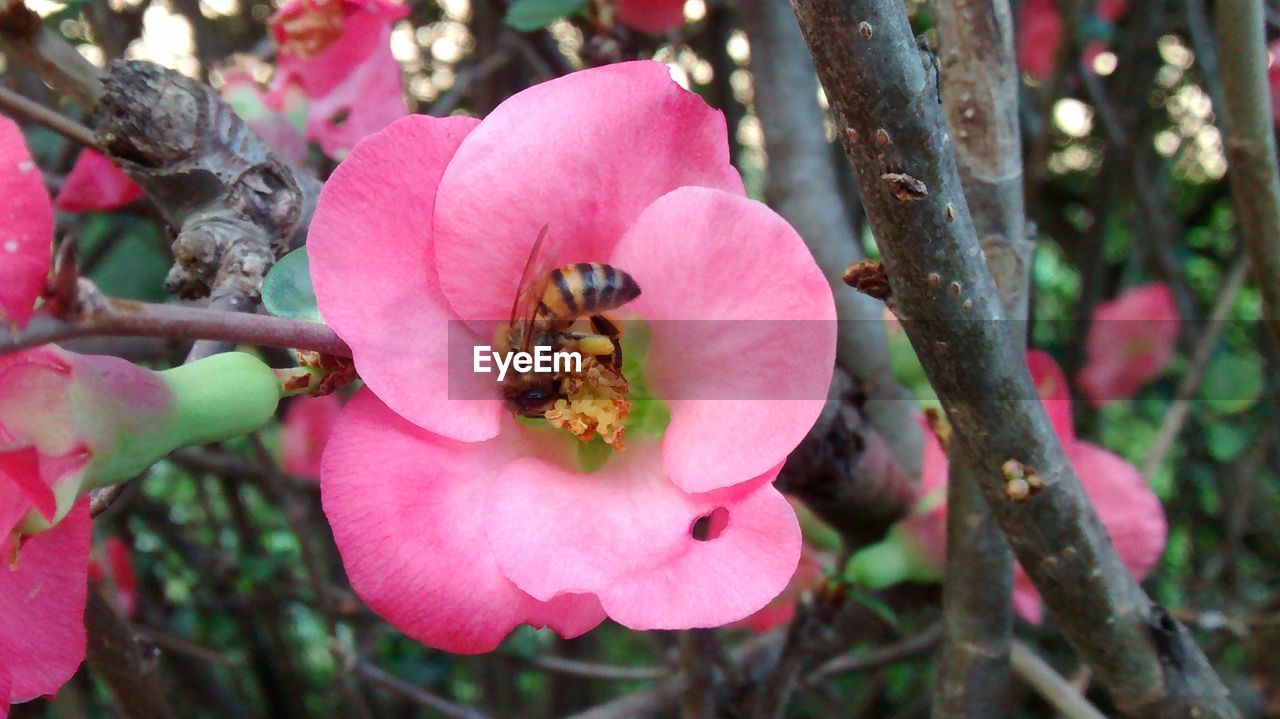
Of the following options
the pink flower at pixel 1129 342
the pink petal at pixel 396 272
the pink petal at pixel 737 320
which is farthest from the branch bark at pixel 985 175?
the pink flower at pixel 1129 342

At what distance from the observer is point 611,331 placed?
18.3 inches

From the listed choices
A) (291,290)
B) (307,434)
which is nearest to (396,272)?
(291,290)

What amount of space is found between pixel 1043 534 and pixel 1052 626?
84 cm

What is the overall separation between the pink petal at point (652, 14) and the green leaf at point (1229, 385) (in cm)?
94

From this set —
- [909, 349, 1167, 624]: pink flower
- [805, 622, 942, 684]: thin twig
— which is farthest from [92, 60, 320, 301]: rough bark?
[805, 622, 942, 684]: thin twig

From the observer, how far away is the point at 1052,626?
47.2 inches

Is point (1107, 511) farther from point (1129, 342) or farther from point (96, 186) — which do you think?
point (1129, 342)

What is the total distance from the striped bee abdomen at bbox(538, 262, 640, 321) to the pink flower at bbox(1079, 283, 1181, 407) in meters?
1.19

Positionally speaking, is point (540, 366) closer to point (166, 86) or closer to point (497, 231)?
point (497, 231)

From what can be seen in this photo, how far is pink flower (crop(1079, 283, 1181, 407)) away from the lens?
141cm

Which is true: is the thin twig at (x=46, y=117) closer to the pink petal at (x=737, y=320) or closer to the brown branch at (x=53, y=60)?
the brown branch at (x=53, y=60)

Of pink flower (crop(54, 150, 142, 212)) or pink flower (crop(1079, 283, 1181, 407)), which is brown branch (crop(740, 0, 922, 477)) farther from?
pink flower (crop(1079, 283, 1181, 407))

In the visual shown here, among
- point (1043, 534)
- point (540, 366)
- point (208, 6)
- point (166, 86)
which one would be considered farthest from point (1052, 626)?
point (208, 6)

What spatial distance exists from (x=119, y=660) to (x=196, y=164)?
0.95 feet
